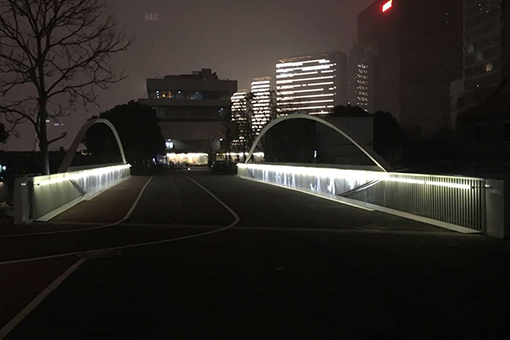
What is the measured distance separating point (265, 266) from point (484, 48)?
4175 inches

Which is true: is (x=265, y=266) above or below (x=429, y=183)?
below

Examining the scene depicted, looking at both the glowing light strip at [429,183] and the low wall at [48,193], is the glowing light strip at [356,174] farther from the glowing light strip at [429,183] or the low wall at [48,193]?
the low wall at [48,193]

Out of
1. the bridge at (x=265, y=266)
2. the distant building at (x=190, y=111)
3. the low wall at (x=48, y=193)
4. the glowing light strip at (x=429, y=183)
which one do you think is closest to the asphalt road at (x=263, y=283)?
the bridge at (x=265, y=266)

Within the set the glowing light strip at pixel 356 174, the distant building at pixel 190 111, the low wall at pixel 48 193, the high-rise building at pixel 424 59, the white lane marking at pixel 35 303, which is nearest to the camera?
the white lane marking at pixel 35 303

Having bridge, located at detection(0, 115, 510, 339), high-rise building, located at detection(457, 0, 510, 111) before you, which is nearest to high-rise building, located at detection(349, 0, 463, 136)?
high-rise building, located at detection(457, 0, 510, 111)

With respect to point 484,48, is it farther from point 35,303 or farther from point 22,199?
point 35,303

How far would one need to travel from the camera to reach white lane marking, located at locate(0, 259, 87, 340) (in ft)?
18.1

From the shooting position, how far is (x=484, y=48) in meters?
102

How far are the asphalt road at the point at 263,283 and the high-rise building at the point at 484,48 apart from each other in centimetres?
9231

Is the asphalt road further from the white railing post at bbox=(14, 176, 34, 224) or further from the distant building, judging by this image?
the distant building

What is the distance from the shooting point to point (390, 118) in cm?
8794

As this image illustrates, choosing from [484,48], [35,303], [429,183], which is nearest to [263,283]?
[35,303]

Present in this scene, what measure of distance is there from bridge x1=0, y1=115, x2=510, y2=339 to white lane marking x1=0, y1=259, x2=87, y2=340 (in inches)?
0.6

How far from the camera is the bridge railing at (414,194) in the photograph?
486 inches
